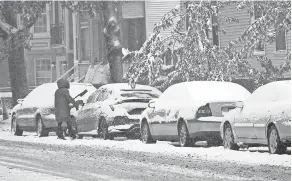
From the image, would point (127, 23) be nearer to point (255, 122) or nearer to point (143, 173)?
point (255, 122)

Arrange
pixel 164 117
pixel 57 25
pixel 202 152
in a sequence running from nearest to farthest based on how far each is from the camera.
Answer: pixel 202 152
pixel 164 117
pixel 57 25

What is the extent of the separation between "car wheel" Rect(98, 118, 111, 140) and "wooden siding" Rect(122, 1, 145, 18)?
2117cm

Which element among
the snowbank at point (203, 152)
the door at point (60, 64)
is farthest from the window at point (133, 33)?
the snowbank at point (203, 152)

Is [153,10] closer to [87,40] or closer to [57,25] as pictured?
[87,40]

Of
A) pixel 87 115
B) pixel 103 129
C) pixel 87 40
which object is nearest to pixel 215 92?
pixel 103 129

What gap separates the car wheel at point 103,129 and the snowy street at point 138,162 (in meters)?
1.73

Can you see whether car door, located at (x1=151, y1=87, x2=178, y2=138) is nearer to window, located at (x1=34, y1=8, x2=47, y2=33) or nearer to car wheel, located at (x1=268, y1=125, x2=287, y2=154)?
car wheel, located at (x1=268, y1=125, x2=287, y2=154)

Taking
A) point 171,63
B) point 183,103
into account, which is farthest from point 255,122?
point 171,63

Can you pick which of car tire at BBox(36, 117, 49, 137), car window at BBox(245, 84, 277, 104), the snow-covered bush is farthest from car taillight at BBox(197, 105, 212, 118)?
car tire at BBox(36, 117, 49, 137)

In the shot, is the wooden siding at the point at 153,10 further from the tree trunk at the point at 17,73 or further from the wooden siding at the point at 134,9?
the tree trunk at the point at 17,73

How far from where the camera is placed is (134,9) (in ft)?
157

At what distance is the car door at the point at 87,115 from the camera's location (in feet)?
89.4

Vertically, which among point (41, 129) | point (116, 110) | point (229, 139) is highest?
point (116, 110)

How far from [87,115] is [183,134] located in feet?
18.9
